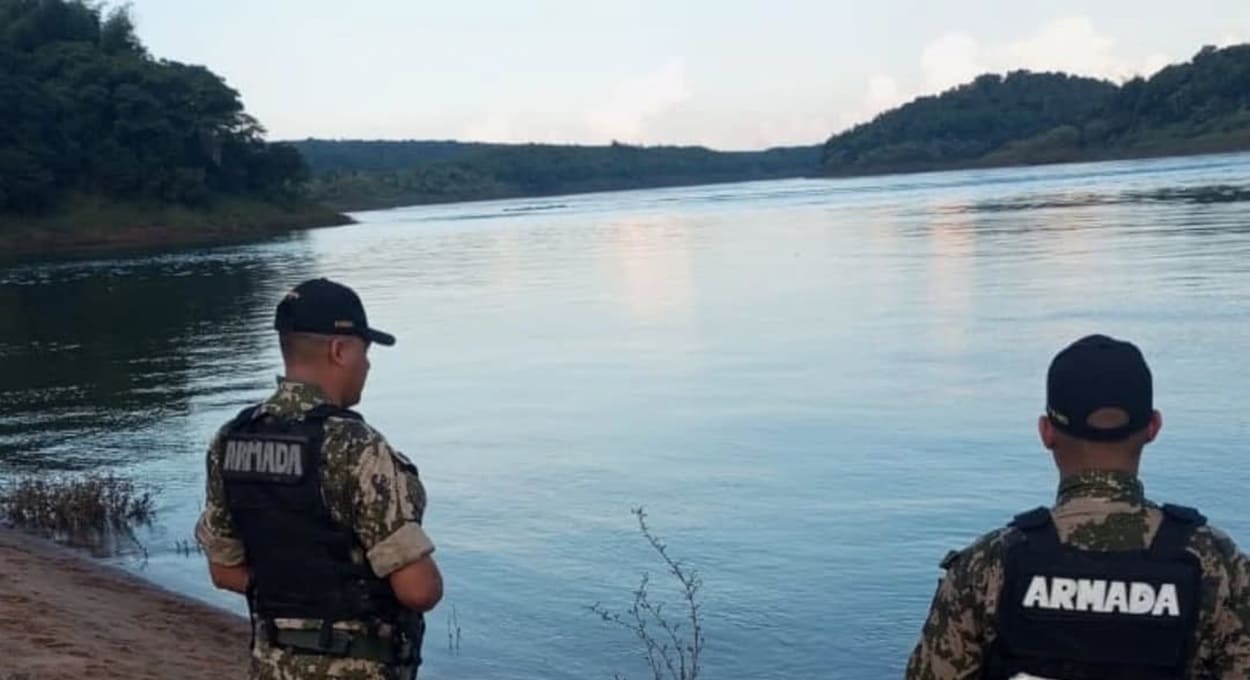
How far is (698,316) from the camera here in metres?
29.4

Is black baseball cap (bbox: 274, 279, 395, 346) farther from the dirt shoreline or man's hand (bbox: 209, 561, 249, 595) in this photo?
the dirt shoreline

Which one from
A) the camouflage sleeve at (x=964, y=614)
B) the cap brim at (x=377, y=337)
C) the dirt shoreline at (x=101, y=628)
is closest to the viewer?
the camouflage sleeve at (x=964, y=614)

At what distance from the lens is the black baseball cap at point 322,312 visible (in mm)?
4277

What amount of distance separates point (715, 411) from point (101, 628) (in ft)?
30.9

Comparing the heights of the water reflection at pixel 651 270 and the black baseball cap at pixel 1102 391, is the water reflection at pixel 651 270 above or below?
below

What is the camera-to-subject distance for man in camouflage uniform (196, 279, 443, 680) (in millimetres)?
4105

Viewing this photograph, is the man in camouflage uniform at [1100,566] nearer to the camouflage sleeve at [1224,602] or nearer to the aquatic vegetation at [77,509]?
the camouflage sleeve at [1224,602]

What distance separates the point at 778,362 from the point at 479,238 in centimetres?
5574

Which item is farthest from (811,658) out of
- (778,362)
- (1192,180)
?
(1192,180)

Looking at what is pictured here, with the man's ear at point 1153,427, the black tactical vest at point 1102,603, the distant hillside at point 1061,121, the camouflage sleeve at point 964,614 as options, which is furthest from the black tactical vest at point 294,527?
the distant hillside at point 1061,121

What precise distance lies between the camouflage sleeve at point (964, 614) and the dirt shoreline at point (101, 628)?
6.10 m

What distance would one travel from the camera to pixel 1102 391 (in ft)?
10.2

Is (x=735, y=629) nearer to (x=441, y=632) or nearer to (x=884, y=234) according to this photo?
(x=441, y=632)

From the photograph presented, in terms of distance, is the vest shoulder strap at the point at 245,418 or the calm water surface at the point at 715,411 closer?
the vest shoulder strap at the point at 245,418
